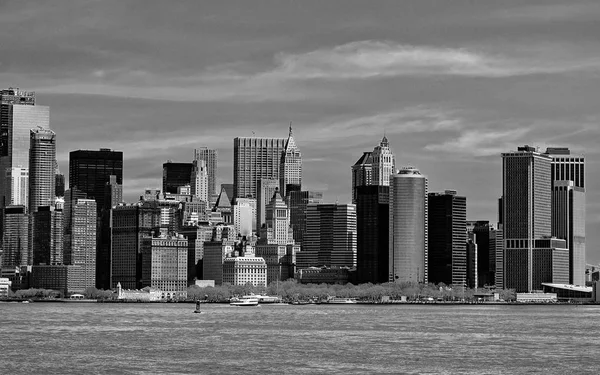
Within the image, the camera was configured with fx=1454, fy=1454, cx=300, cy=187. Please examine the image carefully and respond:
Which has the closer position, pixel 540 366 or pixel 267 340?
pixel 540 366

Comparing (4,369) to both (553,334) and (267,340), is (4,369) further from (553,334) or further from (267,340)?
(553,334)

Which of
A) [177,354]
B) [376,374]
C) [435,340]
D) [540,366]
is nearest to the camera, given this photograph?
[376,374]

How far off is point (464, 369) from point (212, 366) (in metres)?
17.2

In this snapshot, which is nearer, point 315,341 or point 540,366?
point 540,366

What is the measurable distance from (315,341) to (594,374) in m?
37.9

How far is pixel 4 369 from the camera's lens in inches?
3799

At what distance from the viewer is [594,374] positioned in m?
95.4

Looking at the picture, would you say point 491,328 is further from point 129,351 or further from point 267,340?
point 129,351

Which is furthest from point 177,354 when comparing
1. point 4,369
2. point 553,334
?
point 553,334

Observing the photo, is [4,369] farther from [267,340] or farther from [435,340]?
[435,340]

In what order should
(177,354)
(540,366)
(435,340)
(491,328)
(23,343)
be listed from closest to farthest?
(540,366), (177,354), (23,343), (435,340), (491,328)

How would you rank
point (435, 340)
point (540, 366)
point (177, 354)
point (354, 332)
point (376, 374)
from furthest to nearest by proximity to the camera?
point (354, 332), point (435, 340), point (177, 354), point (540, 366), point (376, 374)

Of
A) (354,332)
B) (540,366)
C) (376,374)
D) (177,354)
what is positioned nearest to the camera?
(376,374)

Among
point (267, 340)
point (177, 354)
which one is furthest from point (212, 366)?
point (267, 340)
